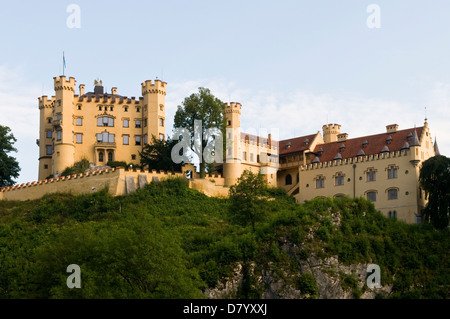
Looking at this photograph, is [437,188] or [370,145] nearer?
[437,188]

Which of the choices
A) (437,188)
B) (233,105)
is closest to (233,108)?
(233,105)

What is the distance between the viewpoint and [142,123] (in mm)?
111062

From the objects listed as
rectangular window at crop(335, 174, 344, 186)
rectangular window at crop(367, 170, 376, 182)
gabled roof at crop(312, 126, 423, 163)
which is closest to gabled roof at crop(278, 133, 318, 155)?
gabled roof at crop(312, 126, 423, 163)

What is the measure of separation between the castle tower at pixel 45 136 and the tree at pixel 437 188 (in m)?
48.5

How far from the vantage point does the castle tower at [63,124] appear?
106 m

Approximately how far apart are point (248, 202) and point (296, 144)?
26.6 m

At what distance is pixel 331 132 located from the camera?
357 ft

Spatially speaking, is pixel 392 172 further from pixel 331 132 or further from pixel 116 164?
pixel 116 164

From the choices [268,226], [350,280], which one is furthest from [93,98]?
[350,280]

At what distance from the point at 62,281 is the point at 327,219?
89.8ft

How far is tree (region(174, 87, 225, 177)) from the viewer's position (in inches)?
3964

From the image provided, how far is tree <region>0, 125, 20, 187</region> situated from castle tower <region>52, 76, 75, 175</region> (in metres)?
4.89

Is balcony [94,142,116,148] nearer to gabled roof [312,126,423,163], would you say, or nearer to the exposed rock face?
gabled roof [312,126,423,163]
